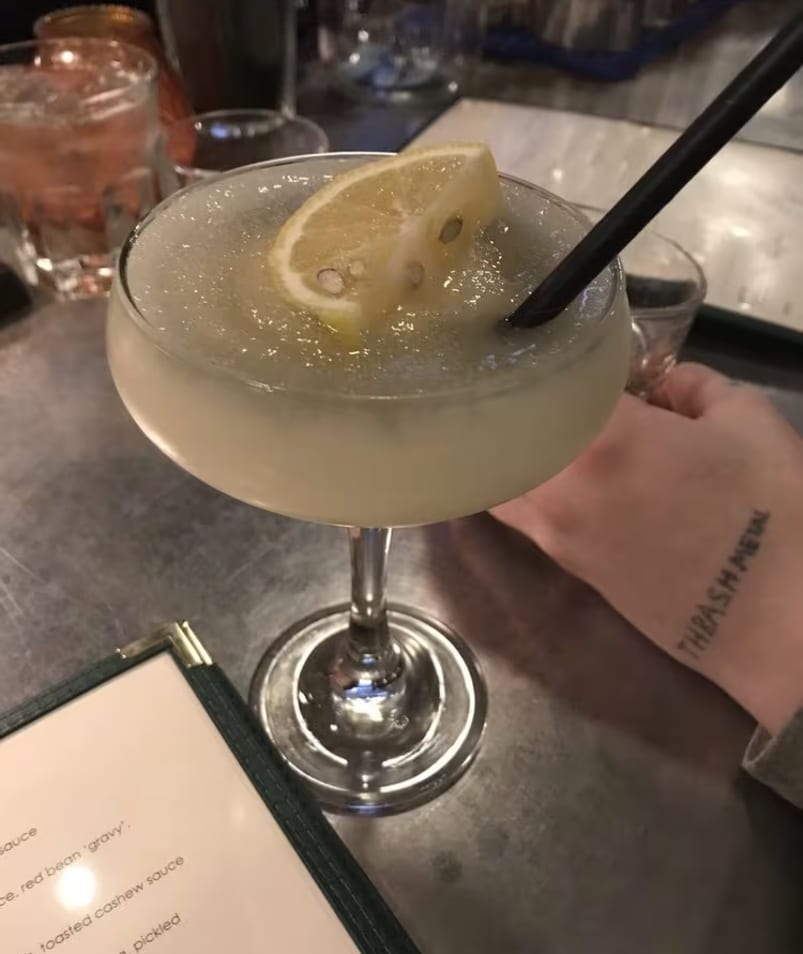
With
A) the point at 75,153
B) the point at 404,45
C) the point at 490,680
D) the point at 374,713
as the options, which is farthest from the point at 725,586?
the point at 404,45

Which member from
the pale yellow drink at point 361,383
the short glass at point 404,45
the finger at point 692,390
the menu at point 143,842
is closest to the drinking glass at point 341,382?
the pale yellow drink at point 361,383

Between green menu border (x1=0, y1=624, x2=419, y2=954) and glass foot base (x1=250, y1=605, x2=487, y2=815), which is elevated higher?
green menu border (x1=0, y1=624, x2=419, y2=954)

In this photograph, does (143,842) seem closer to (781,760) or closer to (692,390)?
(781,760)

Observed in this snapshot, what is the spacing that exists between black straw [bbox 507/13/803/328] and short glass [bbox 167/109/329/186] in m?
0.84

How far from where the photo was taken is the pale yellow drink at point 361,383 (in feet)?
1.57

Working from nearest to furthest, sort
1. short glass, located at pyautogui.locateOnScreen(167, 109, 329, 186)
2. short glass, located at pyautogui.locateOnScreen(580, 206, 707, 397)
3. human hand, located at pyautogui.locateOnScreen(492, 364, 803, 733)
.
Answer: human hand, located at pyautogui.locateOnScreen(492, 364, 803, 733) → short glass, located at pyautogui.locateOnScreen(580, 206, 707, 397) → short glass, located at pyautogui.locateOnScreen(167, 109, 329, 186)

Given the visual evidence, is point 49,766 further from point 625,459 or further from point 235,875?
point 625,459

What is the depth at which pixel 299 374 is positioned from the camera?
489 mm

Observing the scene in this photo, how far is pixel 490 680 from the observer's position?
0.74 m

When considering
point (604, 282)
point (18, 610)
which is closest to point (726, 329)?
point (604, 282)

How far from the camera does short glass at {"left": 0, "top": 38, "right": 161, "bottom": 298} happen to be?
106 centimetres

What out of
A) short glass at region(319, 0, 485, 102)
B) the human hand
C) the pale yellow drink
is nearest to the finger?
the human hand

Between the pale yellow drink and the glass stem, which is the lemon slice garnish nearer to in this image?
the pale yellow drink

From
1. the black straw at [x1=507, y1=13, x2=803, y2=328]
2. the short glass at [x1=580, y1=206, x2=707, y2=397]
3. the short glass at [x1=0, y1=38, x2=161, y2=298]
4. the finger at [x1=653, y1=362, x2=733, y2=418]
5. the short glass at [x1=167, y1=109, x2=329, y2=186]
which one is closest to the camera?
the black straw at [x1=507, y1=13, x2=803, y2=328]
